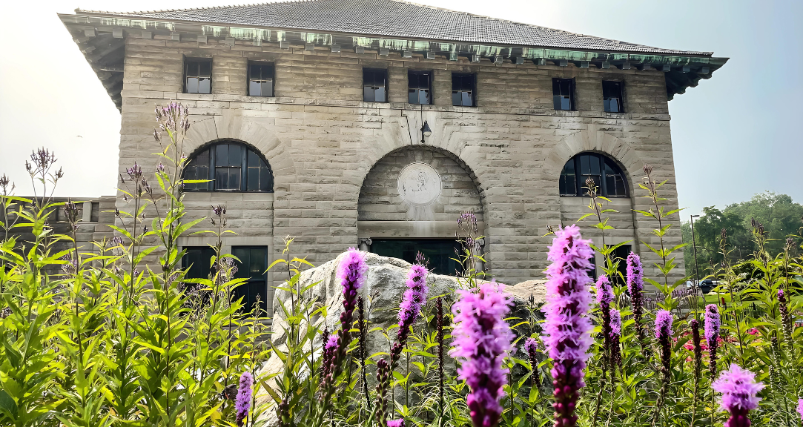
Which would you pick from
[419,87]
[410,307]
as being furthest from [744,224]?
[410,307]

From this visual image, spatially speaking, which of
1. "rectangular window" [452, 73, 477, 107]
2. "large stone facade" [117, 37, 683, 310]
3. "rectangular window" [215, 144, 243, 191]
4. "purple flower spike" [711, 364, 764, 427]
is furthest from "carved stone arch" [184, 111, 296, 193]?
"purple flower spike" [711, 364, 764, 427]

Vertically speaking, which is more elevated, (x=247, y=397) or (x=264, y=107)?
(x=264, y=107)

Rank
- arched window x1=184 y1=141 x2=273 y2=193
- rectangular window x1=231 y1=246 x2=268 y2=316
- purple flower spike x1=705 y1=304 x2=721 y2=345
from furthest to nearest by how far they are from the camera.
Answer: arched window x1=184 y1=141 x2=273 y2=193 < rectangular window x1=231 y1=246 x2=268 y2=316 < purple flower spike x1=705 y1=304 x2=721 y2=345

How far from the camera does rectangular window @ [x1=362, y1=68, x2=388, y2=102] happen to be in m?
11.9

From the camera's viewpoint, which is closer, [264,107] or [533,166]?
[264,107]

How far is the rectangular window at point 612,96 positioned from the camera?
12.9m

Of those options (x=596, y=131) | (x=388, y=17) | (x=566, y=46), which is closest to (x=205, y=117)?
(x=388, y=17)

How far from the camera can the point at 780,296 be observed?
9.25ft

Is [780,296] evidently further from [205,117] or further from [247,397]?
[205,117]

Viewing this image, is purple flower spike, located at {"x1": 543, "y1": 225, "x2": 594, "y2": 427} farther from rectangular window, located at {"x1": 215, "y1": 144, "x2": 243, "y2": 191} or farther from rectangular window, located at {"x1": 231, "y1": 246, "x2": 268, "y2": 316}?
rectangular window, located at {"x1": 215, "y1": 144, "x2": 243, "y2": 191}

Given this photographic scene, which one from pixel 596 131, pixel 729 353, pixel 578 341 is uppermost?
pixel 596 131

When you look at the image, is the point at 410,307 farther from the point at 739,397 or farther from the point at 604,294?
the point at 739,397

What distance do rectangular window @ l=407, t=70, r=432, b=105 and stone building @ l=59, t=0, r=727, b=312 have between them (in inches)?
1.6

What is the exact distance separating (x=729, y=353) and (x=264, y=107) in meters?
10.5
